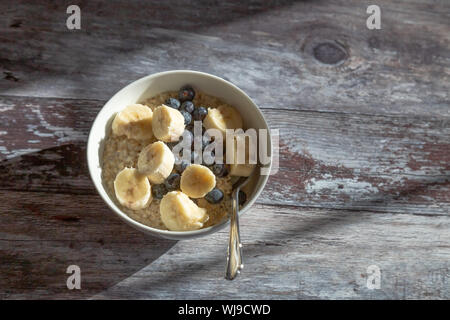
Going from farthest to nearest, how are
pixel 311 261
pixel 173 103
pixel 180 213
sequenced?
pixel 311 261
pixel 173 103
pixel 180 213

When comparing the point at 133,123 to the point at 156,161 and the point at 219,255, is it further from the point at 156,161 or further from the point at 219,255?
the point at 219,255

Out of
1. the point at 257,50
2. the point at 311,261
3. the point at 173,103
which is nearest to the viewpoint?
the point at 173,103

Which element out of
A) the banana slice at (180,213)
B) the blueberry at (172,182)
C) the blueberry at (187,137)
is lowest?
the banana slice at (180,213)

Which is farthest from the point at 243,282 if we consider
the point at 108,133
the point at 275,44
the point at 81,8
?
the point at 81,8

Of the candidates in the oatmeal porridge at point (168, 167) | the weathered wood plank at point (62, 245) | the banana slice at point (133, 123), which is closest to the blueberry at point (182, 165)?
the oatmeal porridge at point (168, 167)

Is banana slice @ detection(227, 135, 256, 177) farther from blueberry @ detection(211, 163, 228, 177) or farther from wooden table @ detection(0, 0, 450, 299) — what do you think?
wooden table @ detection(0, 0, 450, 299)

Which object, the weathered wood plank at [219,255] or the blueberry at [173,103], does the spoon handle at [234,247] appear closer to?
the weathered wood plank at [219,255]

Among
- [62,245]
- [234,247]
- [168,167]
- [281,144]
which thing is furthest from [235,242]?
[62,245]

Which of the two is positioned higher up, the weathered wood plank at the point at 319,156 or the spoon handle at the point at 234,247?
the weathered wood plank at the point at 319,156
